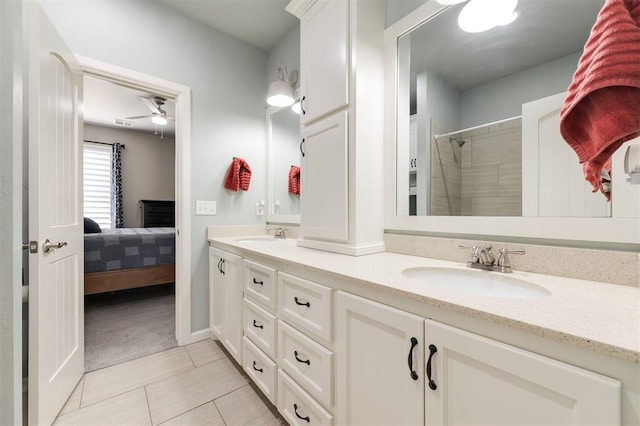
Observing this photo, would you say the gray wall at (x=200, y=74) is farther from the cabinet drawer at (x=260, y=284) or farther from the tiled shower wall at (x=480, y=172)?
the tiled shower wall at (x=480, y=172)

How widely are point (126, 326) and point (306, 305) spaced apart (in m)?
2.25

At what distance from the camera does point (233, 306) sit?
68.6 inches

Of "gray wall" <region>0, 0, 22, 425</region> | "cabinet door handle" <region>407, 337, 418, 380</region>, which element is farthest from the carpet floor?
"cabinet door handle" <region>407, 337, 418, 380</region>

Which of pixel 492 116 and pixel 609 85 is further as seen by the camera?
pixel 492 116

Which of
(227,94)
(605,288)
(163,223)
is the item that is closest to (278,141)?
(227,94)

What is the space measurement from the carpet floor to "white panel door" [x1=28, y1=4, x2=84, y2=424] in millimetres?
295

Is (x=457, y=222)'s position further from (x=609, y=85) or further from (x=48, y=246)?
(x=48, y=246)

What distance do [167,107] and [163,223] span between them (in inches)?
96.2

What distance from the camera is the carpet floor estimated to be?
6.40 ft

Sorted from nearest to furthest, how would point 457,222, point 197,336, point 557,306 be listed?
point 557,306, point 457,222, point 197,336

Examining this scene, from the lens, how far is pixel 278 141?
97.4 inches

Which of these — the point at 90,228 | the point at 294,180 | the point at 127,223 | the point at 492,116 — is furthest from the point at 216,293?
the point at 127,223

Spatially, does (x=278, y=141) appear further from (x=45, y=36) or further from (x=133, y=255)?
(x=133, y=255)

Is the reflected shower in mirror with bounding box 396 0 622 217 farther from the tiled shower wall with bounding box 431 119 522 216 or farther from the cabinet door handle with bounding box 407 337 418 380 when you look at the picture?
the cabinet door handle with bounding box 407 337 418 380
